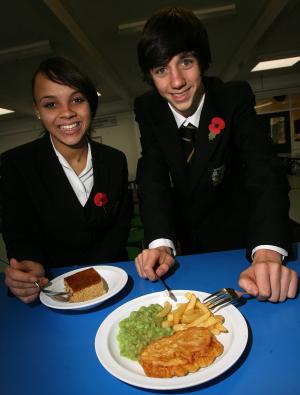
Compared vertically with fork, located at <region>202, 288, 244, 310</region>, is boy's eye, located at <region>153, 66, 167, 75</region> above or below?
above

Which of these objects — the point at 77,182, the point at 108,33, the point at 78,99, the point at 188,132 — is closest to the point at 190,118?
the point at 188,132

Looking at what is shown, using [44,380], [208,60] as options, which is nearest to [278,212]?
[208,60]

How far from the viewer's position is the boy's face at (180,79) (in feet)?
4.75

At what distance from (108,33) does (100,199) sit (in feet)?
14.2

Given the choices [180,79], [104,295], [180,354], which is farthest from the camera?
[180,79]

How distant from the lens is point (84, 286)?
1.17m

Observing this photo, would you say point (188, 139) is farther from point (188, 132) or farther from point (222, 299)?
point (222, 299)

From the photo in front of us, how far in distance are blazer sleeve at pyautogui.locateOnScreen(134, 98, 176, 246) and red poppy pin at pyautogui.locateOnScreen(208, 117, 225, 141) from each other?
0.29m

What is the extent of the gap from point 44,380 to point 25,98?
30.8ft

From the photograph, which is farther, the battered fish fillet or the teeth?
the teeth

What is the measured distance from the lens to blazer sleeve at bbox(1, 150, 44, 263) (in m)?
1.63

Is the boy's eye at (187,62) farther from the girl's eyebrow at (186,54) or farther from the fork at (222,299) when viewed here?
the fork at (222,299)

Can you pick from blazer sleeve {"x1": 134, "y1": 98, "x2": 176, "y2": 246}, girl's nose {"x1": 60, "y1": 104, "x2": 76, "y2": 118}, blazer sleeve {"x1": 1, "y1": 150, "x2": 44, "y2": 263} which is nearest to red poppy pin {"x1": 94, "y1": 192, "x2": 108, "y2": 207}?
blazer sleeve {"x1": 134, "y1": 98, "x2": 176, "y2": 246}

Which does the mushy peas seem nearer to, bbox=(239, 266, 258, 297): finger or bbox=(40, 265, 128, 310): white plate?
bbox=(40, 265, 128, 310): white plate
